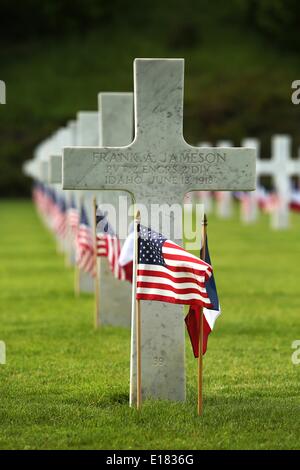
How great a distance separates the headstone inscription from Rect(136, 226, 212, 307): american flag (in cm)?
435

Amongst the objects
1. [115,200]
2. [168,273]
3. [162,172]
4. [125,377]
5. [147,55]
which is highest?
[147,55]

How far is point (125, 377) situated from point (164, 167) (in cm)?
223

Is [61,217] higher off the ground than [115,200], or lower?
lower

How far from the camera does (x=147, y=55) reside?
114438 mm

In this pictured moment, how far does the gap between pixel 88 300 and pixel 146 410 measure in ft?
27.8

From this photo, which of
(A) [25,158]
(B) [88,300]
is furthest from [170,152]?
(A) [25,158]

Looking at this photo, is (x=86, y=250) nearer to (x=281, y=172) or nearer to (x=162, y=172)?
(x=162, y=172)

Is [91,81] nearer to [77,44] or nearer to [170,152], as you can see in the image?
[77,44]

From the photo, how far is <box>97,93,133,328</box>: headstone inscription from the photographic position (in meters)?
14.5

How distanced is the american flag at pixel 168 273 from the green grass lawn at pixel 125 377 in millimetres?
827

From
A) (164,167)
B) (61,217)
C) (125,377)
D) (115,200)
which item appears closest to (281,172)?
(61,217)

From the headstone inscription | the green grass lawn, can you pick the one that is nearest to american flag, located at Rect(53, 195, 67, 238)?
the green grass lawn

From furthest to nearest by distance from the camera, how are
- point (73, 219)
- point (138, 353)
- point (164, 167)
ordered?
point (73, 219)
point (164, 167)
point (138, 353)
